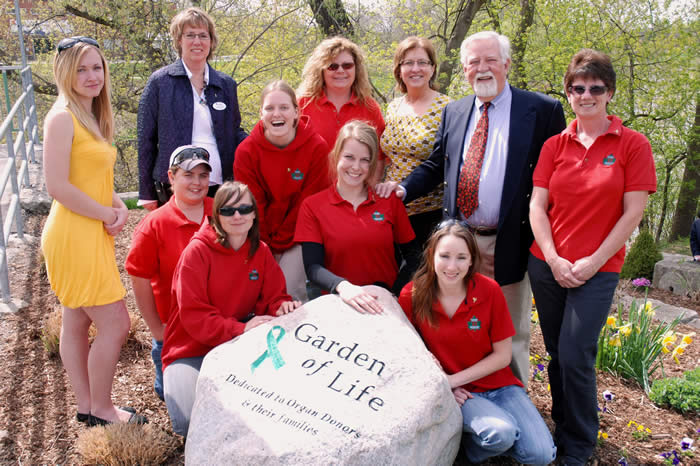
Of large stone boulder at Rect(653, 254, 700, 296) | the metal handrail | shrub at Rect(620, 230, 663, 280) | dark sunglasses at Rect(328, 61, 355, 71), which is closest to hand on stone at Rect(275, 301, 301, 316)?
dark sunglasses at Rect(328, 61, 355, 71)

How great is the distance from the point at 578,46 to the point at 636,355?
7.23 metres

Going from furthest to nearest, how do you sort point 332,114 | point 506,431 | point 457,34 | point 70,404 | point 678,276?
point 457,34 < point 678,276 < point 332,114 < point 70,404 < point 506,431

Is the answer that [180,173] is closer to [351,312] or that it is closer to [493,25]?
[351,312]

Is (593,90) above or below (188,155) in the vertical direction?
above

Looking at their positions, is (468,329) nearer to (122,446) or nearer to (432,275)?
(432,275)

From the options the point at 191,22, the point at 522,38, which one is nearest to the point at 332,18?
the point at 522,38

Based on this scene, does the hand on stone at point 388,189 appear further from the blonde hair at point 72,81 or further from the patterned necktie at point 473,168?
the blonde hair at point 72,81

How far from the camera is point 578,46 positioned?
32.7 ft

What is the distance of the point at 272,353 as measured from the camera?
2.87 metres

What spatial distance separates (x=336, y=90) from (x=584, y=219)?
2079mm

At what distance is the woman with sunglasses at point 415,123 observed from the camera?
3990 millimetres

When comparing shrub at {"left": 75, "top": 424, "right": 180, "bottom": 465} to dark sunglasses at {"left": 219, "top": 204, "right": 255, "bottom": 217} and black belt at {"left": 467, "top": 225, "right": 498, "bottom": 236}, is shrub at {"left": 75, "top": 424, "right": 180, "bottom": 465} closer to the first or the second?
dark sunglasses at {"left": 219, "top": 204, "right": 255, "bottom": 217}

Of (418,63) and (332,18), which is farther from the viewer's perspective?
(332,18)

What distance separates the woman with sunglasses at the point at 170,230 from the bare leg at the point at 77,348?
37 centimetres
